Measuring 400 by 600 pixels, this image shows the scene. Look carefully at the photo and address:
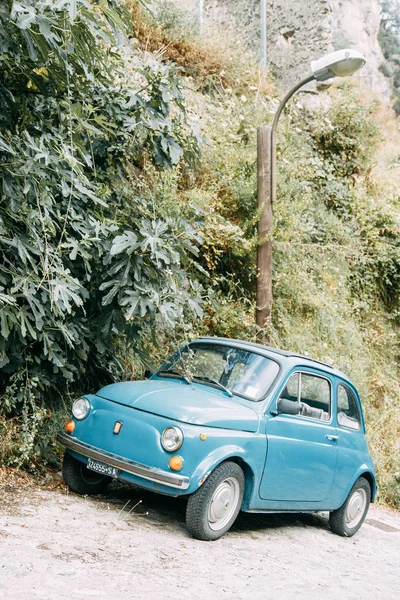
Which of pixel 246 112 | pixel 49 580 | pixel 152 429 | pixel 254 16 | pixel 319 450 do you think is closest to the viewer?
pixel 49 580

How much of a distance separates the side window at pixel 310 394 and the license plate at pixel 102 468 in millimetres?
1799

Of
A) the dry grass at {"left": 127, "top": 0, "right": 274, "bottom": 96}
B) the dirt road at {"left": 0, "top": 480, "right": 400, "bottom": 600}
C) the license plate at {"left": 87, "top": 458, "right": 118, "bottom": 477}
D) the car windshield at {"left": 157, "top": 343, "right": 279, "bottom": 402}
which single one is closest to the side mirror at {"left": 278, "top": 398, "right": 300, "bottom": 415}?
the car windshield at {"left": 157, "top": 343, "right": 279, "bottom": 402}

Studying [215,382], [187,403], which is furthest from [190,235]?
[187,403]

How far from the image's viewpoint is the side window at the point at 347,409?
7.52 metres

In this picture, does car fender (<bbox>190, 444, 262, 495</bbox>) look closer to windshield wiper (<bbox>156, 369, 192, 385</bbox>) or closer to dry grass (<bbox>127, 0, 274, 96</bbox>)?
windshield wiper (<bbox>156, 369, 192, 385</bbox>)

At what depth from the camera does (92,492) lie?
651 centimetres

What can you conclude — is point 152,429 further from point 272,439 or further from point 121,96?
point 121,96

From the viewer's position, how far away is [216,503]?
18.6 ft

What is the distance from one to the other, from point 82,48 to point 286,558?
14.7ft

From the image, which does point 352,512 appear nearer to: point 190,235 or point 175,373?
point 175,373

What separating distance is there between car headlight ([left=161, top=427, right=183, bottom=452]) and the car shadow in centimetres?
76

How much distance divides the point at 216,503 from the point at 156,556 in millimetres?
836

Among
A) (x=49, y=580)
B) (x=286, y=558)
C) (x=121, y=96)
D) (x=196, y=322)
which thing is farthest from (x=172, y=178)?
(x=49, y=580)

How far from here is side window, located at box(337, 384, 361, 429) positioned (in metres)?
7.52
